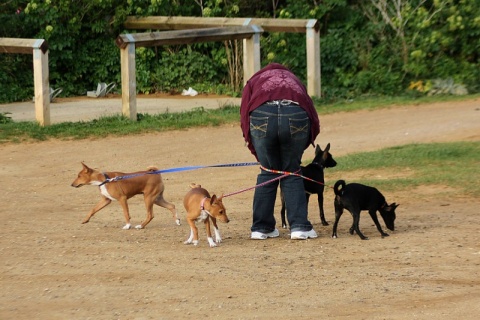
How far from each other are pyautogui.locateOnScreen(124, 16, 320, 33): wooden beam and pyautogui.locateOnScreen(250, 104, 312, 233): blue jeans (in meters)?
9.38

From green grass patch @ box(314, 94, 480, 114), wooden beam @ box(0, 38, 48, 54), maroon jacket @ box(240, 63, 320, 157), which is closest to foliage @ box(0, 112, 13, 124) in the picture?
wooden beam @ box(0, 38, 48, 54)

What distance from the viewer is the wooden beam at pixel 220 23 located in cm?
1941

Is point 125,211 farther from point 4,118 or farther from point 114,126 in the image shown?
point 4,118

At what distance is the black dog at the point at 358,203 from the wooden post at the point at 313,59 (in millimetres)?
9298

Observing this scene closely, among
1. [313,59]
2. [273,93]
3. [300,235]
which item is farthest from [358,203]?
[313,59]

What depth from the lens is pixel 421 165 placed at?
1384 centimetres

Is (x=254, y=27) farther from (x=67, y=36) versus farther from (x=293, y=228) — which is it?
(x=293, y=228)

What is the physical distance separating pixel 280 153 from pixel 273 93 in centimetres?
57

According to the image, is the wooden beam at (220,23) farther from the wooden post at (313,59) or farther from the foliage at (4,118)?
the foliage at (4,118)

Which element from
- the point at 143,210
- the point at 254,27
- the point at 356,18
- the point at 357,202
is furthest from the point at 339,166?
the point at 356,18

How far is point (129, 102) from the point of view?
17.2 meters

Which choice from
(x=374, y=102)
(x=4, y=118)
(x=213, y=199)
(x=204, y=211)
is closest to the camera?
(x=213, y=199)

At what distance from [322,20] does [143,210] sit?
10698mm

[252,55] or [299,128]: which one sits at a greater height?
[252,55]
